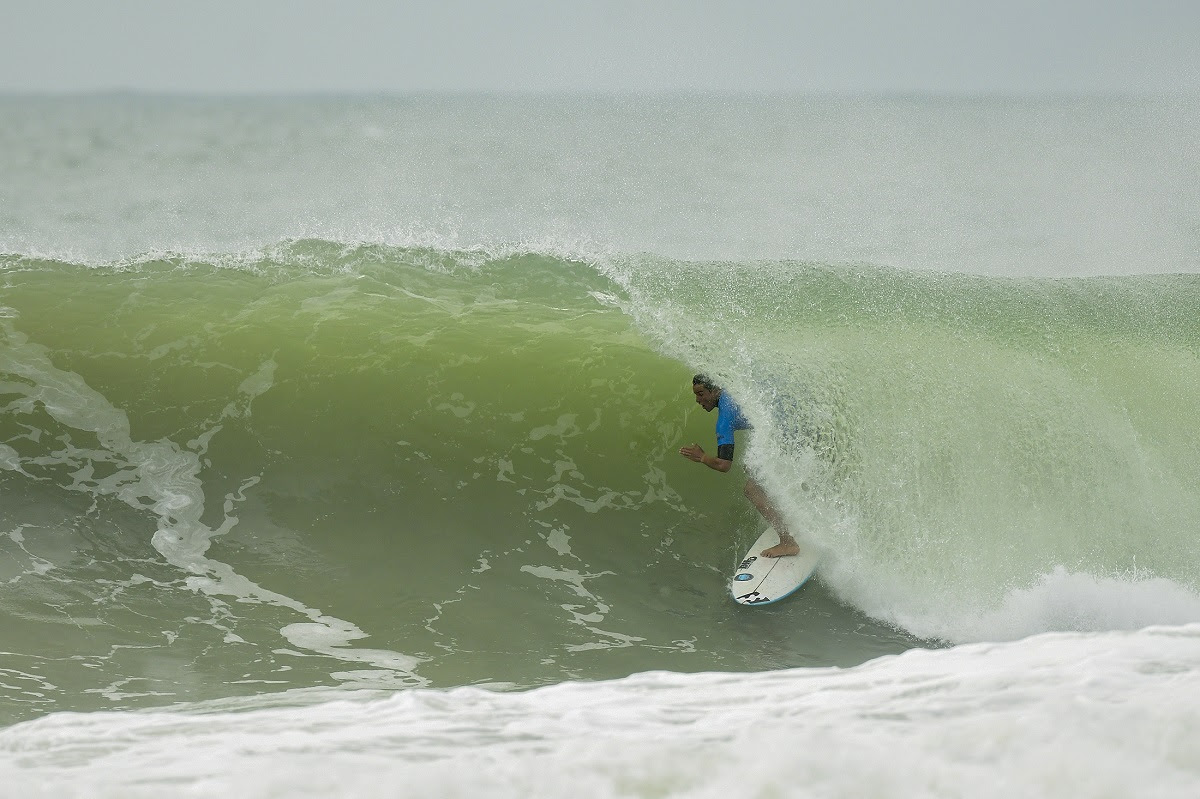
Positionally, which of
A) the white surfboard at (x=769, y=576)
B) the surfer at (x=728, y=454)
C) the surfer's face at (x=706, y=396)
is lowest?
the white surfboard at (x=769, y=576)

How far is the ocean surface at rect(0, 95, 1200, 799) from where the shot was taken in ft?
7.94

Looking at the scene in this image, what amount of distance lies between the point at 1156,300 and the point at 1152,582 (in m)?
3.91

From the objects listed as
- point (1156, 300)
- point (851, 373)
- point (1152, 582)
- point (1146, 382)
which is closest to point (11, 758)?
point (851, 373)

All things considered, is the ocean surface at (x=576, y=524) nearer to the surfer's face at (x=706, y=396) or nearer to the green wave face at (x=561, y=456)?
the green wave face at (x=561, y=456)

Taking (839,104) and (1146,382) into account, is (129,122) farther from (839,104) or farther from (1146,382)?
(1146,382)

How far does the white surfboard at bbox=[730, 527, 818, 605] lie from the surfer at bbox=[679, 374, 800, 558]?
47mm

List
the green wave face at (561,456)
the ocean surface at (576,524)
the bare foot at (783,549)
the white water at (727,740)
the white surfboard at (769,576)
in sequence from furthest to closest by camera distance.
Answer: the bare foot at (783,549) < the white surfboard at (769,576) < the green wave face at (561,456) < the ocean surface at (576,524) < the white water at (727,740)

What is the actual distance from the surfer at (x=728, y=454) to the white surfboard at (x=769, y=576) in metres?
0.05

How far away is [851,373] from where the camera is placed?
6020 millimetres

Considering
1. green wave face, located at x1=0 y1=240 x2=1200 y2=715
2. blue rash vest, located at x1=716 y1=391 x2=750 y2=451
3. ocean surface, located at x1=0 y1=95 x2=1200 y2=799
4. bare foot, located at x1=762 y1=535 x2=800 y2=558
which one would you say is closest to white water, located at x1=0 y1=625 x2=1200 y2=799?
ocean surface, located at x1=0 y1=95 x2=1200 y2=799

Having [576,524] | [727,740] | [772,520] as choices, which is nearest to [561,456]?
[576,524]

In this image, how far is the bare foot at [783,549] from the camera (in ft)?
17.8

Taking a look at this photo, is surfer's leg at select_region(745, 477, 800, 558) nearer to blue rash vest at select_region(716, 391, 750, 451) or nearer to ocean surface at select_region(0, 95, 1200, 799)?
ocean surface at select_region(0, 95, 1200, 799)

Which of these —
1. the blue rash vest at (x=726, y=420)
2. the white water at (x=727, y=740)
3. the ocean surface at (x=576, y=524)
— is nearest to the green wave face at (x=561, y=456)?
the ocean surface at (x=576, y=524)
